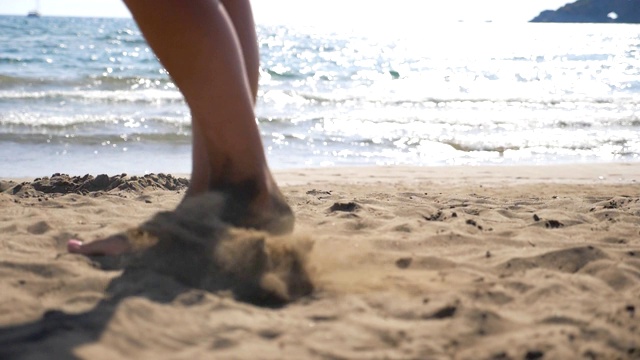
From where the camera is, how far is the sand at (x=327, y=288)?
1638 mm

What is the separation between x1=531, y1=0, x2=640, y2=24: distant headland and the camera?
91125mm

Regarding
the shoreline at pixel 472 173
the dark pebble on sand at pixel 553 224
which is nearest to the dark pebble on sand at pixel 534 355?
the dark pebble on sand at pixel 553 224

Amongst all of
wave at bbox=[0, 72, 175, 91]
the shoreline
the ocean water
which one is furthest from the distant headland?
the shoreline

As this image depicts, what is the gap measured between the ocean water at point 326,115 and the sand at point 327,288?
3.79m

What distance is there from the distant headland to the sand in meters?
96.2

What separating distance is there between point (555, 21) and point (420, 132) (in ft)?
316

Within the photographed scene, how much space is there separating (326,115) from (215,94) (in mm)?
8881

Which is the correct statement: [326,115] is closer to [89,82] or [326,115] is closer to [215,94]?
[89,82]

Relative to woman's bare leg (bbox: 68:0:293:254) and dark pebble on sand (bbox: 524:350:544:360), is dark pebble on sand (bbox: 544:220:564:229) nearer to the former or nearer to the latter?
woman's bare leg (bbox: 68:0:293:254)

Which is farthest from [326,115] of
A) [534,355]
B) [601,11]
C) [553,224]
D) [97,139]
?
[601,11]

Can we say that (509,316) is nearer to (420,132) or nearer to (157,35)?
(157,35)

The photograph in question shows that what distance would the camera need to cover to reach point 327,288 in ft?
6.66

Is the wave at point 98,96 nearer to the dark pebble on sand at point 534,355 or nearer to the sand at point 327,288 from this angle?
the sand at point 327,288

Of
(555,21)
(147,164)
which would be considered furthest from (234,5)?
(555,21)
